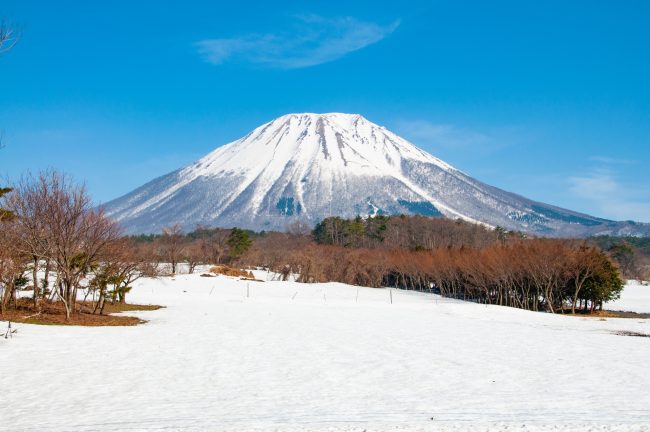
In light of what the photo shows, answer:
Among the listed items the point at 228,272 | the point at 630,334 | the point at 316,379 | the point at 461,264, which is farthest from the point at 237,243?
the point at 316,379

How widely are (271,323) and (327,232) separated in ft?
267

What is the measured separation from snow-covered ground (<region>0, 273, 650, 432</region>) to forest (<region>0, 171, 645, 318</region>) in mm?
4254

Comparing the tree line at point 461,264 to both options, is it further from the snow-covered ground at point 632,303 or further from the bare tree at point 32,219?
the bare tree at point 32,219

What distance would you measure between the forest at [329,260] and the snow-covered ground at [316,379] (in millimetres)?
4254

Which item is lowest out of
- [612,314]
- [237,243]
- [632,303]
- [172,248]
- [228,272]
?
[612,314]

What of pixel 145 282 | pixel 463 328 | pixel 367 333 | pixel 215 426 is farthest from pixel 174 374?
pixel 145 282

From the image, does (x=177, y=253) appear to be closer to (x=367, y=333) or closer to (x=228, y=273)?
(x=228, y=273)

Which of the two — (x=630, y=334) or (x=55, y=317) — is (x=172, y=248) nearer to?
(x=55, y=317)

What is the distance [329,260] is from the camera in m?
71.5

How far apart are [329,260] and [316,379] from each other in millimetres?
58893

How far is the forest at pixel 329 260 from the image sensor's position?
2250cm

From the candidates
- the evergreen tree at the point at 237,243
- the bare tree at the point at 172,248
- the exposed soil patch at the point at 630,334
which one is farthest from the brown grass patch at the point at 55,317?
the evergreen tree at the point at 237,243

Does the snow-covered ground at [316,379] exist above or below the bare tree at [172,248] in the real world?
below

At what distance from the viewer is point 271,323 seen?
25.8 m
